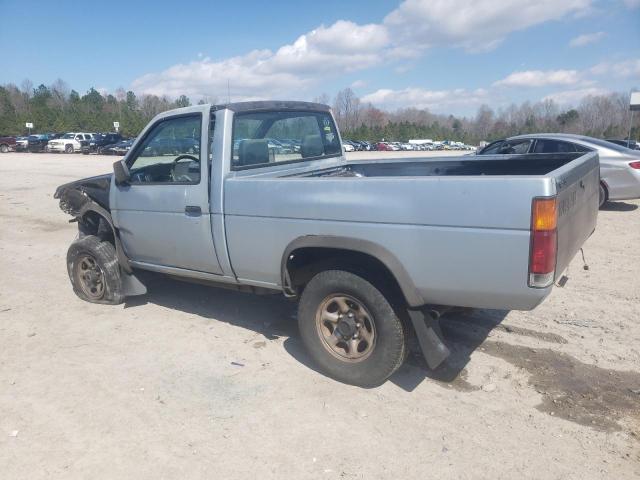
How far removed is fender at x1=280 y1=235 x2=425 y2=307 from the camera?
3.19 metres

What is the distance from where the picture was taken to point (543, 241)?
8.95 feet

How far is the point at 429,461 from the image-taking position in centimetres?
283

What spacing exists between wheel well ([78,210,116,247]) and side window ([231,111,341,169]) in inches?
80.3

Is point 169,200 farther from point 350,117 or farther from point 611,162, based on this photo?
point 350,117

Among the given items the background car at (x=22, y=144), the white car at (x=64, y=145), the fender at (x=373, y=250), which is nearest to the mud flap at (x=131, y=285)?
the fender at (x=373, y=250)

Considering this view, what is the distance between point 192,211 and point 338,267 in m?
1.42

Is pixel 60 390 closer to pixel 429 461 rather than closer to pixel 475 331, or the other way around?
pixel 429 461

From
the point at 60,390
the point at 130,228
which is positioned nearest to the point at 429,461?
the point at 60,390

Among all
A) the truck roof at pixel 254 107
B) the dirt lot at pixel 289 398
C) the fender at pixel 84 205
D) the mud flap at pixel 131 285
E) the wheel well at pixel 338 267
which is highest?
the truck roof at pixel 254 107

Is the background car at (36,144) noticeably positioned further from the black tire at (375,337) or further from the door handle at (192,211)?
the black tire at (375,337)

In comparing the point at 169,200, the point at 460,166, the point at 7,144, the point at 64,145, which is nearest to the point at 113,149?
the point at 64,145

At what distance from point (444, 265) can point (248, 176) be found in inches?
73.1

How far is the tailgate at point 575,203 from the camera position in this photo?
2.92 metres

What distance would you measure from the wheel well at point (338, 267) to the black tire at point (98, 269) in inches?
92.6
